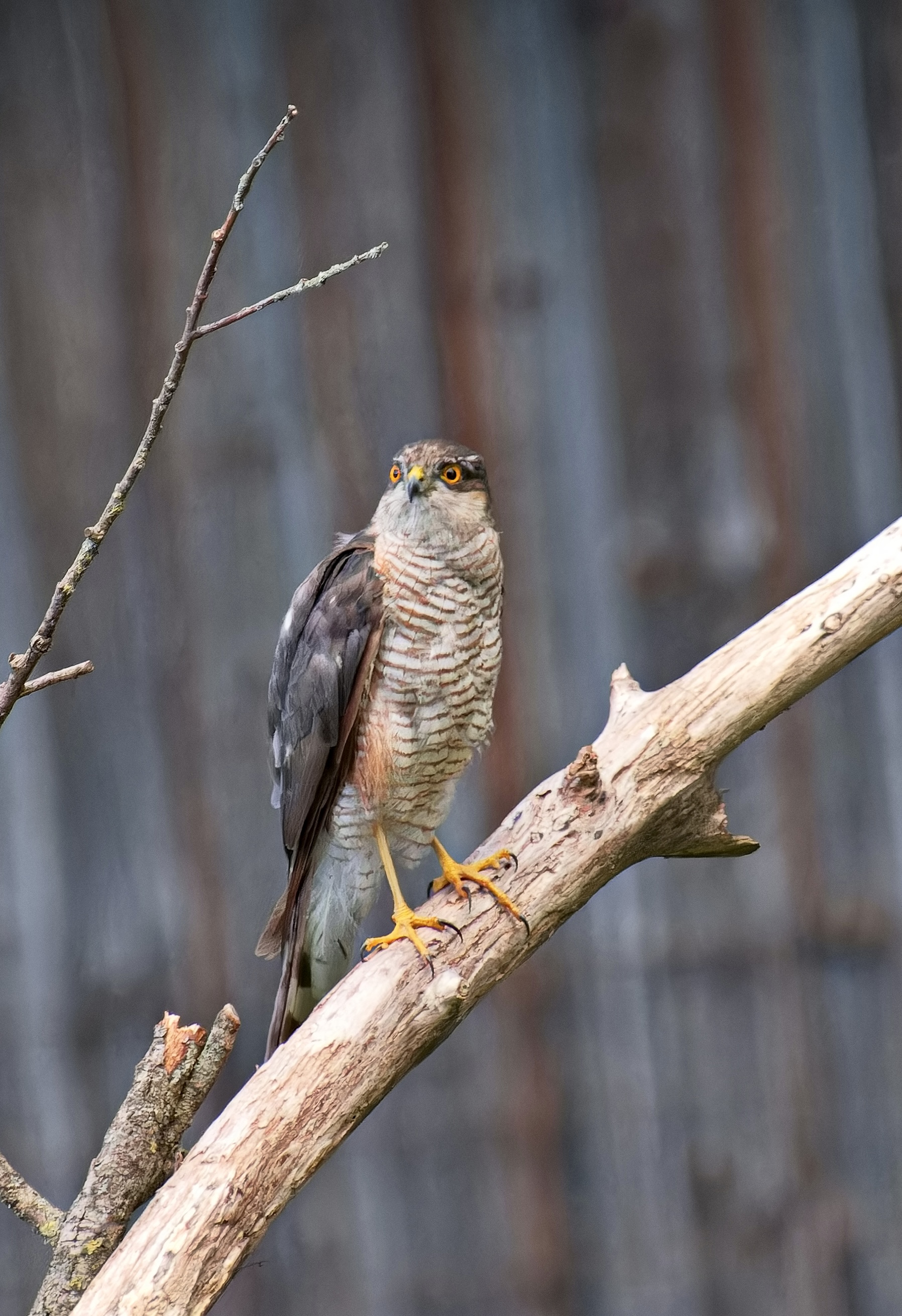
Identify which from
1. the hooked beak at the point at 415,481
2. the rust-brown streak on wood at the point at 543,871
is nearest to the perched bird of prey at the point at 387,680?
the hooked beak at the point at 415,481

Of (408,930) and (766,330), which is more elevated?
(766,330)

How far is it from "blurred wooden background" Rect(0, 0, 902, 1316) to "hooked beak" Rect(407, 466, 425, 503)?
366mm

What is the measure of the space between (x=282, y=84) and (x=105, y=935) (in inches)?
64.1

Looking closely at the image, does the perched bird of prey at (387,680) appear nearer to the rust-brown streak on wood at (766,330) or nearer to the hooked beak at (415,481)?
the hooked beak at (415,481)

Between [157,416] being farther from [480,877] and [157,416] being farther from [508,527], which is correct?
[508,527]

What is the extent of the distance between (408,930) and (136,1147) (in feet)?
1.66

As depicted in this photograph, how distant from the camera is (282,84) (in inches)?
87.0

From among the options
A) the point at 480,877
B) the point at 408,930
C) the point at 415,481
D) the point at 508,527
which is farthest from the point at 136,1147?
the point at 508,527

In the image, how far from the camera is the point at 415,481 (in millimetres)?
1938

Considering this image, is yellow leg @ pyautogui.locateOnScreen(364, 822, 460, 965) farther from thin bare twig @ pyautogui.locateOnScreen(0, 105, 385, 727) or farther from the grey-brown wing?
thin bare twig @ pyautogui.locateOnScreen(0, 105, 385, 727)

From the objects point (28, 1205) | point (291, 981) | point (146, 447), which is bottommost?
point (28, 1205)

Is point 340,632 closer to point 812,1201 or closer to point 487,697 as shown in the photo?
point 487,697

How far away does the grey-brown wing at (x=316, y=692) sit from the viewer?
77.9 inches

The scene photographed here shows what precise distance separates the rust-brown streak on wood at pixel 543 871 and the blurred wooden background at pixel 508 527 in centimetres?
47
